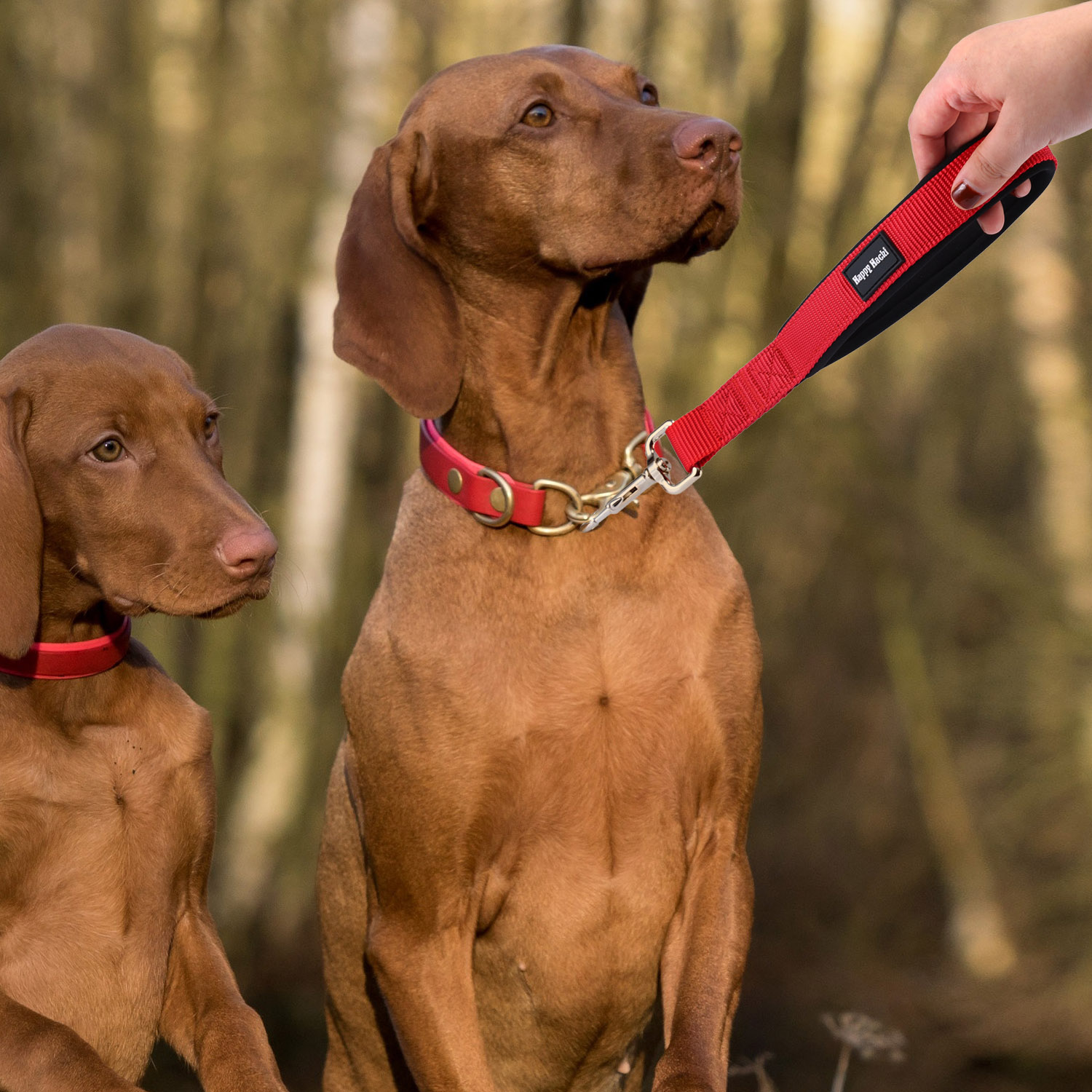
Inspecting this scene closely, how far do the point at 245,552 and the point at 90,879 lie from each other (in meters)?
0.86

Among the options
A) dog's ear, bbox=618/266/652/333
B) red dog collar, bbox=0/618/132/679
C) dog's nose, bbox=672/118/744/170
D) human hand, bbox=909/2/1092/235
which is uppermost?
human hand, bbox=909/2/1092/235

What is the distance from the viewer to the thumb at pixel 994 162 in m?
3.16

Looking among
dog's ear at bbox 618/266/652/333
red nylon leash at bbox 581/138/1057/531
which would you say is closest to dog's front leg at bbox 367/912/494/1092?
red nylon leash at bbox 581/138/1057/531

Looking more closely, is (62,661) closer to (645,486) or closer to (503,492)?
(503,492)

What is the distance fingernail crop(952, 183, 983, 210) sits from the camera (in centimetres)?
346

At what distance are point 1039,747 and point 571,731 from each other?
7414mm

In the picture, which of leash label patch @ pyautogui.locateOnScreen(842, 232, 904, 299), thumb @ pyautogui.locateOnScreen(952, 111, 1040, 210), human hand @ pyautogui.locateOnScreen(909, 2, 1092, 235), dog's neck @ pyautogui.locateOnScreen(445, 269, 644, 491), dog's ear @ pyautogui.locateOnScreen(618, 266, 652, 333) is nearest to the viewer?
human hand @ pyautogui.locateOnScreen(909, 2, 1092, 235)

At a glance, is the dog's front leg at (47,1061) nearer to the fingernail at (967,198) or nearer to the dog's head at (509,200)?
the dog's head at (509,200)

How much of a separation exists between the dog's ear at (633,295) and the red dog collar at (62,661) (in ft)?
5.39

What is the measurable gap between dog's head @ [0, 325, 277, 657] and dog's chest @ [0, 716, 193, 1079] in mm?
340

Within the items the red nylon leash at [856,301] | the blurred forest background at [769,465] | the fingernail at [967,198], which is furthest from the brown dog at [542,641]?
the blurred forest background at [769,465]

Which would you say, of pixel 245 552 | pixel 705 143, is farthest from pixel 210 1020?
pixel 705 143

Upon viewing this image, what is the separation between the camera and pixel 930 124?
3482mm

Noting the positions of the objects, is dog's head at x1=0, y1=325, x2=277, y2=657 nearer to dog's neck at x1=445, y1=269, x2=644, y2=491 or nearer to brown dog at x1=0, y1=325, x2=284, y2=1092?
brown dog at x1=0, y1=325, x2=284, y2=1092
